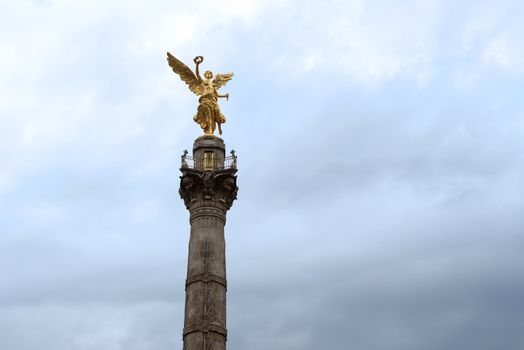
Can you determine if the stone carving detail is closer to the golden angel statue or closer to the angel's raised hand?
the golden angel statue

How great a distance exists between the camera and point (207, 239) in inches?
1649

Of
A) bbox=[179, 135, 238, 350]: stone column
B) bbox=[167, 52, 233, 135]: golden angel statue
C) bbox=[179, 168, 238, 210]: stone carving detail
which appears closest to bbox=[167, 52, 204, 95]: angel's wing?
bbox=[167, 52, 233, 135]: golden angel statue

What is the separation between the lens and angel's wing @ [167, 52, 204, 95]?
46.4 m

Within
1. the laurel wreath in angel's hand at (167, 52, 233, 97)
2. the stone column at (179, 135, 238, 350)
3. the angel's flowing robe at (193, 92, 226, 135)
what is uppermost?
the laurel wreath in angel's hand at (167, 52, 233, 97)

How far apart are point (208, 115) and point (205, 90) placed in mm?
1393

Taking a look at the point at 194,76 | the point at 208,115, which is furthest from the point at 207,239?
the point at 194,76

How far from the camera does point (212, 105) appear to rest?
45.8m

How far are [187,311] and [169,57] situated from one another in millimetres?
14153

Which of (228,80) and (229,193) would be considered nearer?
(229,193)

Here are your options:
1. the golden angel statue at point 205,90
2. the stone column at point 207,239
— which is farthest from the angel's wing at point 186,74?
the stone column at point 207,239

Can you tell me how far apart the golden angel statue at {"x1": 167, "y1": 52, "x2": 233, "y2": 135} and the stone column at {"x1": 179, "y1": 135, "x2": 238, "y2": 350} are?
97 cm

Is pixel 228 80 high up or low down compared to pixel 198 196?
up

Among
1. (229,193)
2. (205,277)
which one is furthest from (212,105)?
(205,277)

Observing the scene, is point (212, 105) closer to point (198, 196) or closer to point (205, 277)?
point (198, 196)
